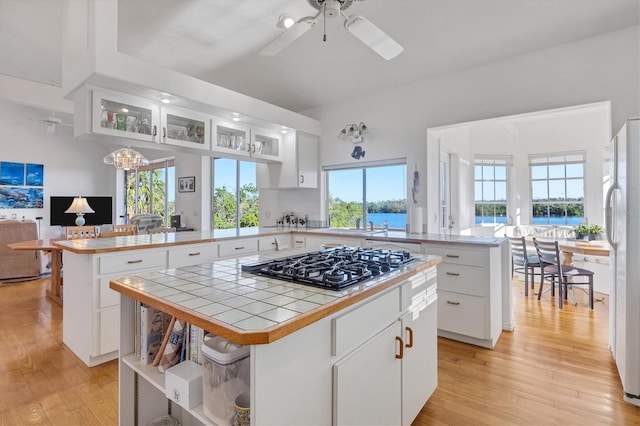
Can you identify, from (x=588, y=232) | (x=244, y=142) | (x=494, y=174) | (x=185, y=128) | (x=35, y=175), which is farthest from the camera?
(x=35, y=175)

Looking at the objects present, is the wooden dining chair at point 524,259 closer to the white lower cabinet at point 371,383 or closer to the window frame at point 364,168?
the window frame at point 364,168

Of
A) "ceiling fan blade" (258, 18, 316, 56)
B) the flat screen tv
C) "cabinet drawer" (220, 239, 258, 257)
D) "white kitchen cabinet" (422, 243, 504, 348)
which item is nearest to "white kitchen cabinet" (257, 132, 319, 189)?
"cabinet drawer" (220, 239, 258, 257)

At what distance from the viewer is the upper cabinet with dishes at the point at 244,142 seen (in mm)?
3537

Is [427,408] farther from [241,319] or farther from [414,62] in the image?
[414,62]

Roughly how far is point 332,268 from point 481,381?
1617 millimetres

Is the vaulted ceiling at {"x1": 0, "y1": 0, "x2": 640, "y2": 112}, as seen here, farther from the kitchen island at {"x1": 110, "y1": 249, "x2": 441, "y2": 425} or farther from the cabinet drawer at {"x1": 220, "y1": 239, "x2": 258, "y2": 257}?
the kitchen island at {"x1": 110, "y1": 249, "x2": 441, "y2": 425}

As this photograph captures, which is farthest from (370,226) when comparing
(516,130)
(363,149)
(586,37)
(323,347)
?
(516,130)

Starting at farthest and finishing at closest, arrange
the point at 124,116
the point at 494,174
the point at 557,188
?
the point at 494,174 < the point at 557,188 < the point at 124,116

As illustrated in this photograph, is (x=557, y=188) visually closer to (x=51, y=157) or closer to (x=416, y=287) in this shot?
(x=416, y=287)

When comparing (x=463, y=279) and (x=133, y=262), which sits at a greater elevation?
(x=133, y=262)

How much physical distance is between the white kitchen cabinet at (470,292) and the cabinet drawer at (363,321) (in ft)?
5.27

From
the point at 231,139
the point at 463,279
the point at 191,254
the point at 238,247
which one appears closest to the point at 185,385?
the point at 191,254

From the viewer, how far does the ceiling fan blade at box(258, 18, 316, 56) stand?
210cm

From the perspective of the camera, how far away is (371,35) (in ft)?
6.89
